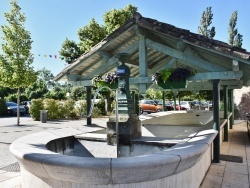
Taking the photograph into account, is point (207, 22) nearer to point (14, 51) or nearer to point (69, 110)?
point (69, 110)

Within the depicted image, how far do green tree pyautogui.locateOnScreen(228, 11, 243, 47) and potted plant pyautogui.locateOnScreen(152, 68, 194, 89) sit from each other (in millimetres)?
30552

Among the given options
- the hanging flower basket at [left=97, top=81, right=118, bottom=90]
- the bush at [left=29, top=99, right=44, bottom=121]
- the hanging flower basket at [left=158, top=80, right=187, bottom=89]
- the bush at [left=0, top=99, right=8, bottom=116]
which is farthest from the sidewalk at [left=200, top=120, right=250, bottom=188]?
the bush at [left=0, top=99, right=8, bottom=116]

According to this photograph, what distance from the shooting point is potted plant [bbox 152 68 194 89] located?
18.0ft

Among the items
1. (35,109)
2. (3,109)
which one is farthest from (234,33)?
(3,109)

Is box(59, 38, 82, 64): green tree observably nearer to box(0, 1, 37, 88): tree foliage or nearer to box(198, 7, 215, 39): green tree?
box(0, 1, 37, 88): tree foliage

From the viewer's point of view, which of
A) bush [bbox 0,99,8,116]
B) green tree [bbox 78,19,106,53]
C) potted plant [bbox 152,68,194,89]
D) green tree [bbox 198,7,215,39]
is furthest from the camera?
green tree [bbox 198,7,215,39]

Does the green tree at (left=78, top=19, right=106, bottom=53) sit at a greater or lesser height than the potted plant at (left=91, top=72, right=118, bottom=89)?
greater

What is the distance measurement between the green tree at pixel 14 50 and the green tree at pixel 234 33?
27.8 m

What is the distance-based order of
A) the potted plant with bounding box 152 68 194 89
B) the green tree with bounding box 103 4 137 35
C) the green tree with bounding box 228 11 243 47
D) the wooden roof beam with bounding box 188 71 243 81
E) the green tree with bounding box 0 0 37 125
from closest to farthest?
1. the wooden roof beam with bounding box 188 71 243 81
2. the potted plant with bounding box 152 68 194 89
3. the green tree with bounding box 0 0 37 125
4. the green tree with bounding box 103 4 137 35
5. the green tree with bounding box 228 11 243 47

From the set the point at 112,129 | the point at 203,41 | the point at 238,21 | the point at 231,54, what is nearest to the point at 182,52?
the point at 203,41

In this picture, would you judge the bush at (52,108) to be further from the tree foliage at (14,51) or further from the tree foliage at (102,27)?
the tree foliage at (102,27)

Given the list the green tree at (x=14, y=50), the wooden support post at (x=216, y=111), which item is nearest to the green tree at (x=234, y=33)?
the green tree at (x=14, y=50)

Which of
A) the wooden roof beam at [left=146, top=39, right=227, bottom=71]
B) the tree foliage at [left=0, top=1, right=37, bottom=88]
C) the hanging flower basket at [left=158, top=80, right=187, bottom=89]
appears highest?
the tree foliage at [left=0, top=1, right=37, bottom=88]

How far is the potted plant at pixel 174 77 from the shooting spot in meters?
5.47
